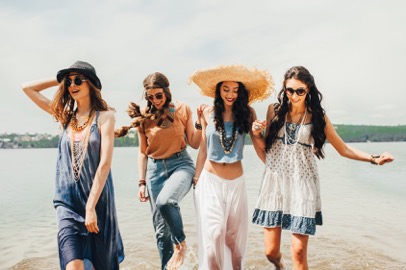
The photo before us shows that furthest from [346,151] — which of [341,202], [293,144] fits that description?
[341,202]

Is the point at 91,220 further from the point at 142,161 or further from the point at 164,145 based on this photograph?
the point at 142,161

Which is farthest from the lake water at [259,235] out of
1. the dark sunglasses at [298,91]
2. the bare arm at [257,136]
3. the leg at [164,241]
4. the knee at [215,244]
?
the dark sunglasses at [298,91]

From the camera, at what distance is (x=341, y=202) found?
52.1ft

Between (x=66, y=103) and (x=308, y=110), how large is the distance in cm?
264

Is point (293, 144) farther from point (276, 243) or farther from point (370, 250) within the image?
point (370, 250)

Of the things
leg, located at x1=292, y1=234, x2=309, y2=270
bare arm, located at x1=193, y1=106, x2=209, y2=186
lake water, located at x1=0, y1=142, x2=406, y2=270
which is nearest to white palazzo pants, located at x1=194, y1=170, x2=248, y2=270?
bare arm, located at x1=193, y1=106, x2=209, y2=186

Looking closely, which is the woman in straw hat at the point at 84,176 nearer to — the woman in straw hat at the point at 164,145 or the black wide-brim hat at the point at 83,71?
the black wide-brim hat at the point at 83,71

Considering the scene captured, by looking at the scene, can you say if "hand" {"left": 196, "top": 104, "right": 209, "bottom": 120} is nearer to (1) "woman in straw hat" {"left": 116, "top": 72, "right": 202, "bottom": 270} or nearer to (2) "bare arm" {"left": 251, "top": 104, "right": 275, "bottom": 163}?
(1) "woman in straw hat" {"left": 116, "top": 72, "right": 202, "bottom": 270}

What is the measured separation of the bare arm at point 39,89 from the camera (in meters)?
4.15

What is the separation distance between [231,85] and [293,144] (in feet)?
3.39

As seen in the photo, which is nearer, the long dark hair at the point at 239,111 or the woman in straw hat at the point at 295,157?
the woman in straw hat at the point at 295,157

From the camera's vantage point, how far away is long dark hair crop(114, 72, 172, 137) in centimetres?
536

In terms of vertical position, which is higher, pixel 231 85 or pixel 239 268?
pixel 231 85

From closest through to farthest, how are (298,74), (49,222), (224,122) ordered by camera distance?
(298,74)
(224,122)
(49,222)
